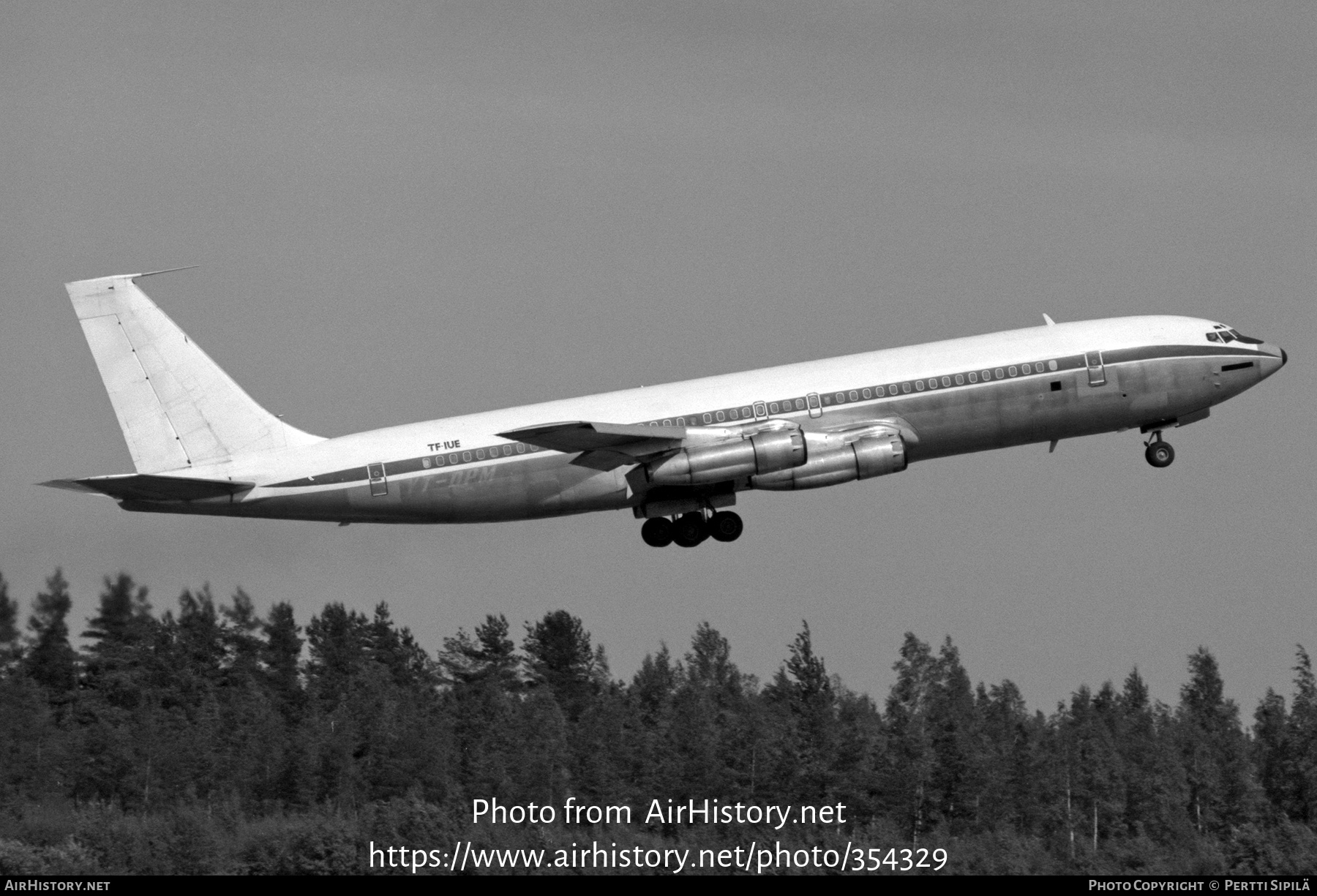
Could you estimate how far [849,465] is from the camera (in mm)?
59500

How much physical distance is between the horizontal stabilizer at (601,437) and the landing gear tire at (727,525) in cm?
393

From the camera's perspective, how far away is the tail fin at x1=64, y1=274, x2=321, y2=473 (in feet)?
204

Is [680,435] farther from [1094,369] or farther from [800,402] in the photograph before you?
[1094,369]

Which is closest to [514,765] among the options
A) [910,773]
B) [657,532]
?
[910,773]

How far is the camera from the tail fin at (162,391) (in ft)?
204

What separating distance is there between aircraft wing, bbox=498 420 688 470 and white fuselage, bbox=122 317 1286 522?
0.78 m

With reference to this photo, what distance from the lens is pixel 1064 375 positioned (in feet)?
201

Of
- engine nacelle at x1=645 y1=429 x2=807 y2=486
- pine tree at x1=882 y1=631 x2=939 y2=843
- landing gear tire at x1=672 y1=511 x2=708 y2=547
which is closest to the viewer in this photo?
engine nacelle at x1=645 y1=429 x2=807 y2=486

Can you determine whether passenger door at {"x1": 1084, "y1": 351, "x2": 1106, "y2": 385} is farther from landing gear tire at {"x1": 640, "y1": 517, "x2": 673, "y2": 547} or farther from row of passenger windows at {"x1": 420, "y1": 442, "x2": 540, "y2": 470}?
row of passenger windows at {"x1": 420, "y1": 442, "x2": 540, "y2": 470}

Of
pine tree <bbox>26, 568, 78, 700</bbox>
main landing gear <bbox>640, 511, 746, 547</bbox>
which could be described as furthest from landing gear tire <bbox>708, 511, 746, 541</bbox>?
pine tree <bbox>26, 568, 78, 700</bbox>

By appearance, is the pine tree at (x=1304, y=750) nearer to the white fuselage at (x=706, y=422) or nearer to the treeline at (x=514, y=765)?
the treeline at (x=514, y=765)

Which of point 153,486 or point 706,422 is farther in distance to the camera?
point 706,422

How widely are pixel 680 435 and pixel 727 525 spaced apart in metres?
4.75
